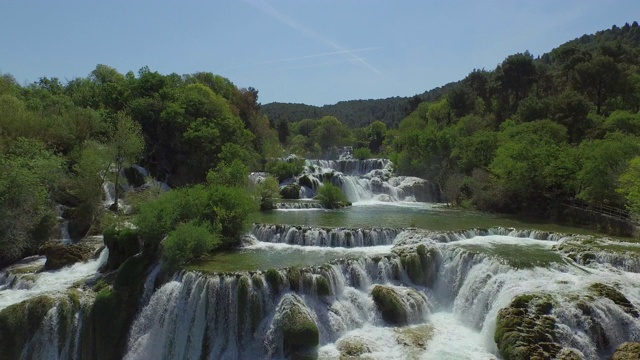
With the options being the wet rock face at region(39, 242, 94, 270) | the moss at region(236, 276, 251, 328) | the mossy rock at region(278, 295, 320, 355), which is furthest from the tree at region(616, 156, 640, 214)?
the wet rock face at region(39, 242, 94, 270)

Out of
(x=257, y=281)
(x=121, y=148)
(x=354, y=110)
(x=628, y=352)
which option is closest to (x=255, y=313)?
(x=257, y=281)

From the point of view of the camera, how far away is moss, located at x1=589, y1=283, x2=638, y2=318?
14.0 metres

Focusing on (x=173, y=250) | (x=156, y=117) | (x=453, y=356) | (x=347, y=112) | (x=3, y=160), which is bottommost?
(x=453, y=356)

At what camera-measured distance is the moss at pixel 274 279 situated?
15859 millimetres

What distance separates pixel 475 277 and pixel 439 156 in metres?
28.7

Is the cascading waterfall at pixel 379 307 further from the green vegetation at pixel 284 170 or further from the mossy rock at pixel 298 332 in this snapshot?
the green vegetation at pixel 284 170

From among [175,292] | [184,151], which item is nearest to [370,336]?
[175,292]

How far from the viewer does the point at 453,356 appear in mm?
Answer: 13906

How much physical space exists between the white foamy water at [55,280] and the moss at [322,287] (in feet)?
31.6

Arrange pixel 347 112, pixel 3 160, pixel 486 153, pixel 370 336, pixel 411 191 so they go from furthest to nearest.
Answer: pixel 347 112
pixel 411 191
pixel 486 153
pixel 3 160
pixel 370 336

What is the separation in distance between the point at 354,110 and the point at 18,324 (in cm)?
16112

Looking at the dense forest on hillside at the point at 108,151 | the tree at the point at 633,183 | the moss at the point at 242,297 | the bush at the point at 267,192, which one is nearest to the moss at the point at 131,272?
the dense forest on hillside at the point at 108,151

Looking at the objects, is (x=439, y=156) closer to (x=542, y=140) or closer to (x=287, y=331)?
(x=542, y=140)

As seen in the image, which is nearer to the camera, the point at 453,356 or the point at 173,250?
the point at 453,356
